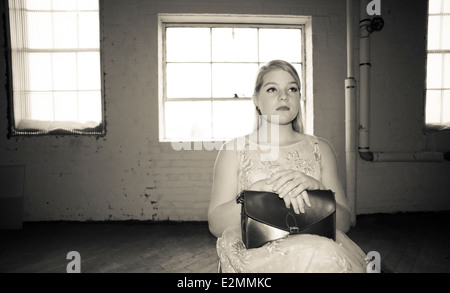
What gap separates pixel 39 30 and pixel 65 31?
374 mm

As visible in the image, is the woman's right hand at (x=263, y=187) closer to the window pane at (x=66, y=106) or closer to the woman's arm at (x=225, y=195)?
the woman's arm at (x=225, y=195)

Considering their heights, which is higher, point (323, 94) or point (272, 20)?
point (272, 20)

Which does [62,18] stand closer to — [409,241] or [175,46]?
[175,46]

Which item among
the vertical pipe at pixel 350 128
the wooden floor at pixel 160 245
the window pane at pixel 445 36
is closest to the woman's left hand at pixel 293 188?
the wooden floor at pixel 160 245

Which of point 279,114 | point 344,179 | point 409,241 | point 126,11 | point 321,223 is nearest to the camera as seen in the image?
point 321,223

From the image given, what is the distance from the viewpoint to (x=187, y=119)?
3.38m

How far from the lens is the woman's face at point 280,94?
47.1 inches

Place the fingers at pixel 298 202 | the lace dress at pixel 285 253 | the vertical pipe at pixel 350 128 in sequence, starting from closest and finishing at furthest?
the lace dress at pixel 285 253, the fingers at pixel 298 202, the vertical pipe at pixel 350 128

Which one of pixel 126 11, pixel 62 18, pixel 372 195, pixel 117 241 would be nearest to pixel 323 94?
pixel 372 195

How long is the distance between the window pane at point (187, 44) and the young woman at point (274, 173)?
7.80ft

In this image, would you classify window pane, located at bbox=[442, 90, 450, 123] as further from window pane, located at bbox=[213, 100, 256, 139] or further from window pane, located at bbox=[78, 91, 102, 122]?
window pane, located at bbox=[78, 91, 102, 122]

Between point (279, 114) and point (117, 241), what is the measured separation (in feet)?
8.26

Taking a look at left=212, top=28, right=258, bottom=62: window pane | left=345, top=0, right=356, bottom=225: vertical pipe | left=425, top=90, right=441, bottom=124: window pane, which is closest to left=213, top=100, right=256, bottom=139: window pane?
left=212, top=28, right=258, bottom=62: window pane

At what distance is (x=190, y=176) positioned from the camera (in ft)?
10.6
